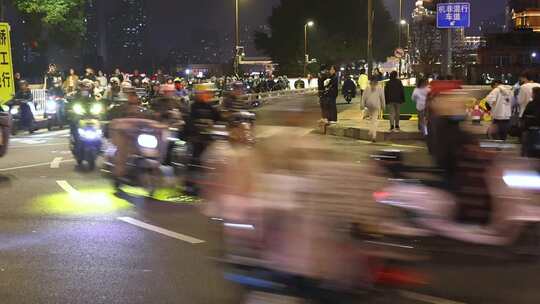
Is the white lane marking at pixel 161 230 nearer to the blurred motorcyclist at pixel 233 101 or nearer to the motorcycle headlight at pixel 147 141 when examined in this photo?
the motorcycle headlight at pixel 147 141

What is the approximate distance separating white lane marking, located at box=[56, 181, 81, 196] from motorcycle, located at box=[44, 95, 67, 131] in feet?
39.6

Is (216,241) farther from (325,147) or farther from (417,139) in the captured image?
(417,139)

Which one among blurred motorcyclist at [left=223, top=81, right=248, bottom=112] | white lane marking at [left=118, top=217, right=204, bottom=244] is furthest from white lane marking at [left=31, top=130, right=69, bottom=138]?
white lane marking at [left=118, top=217, right=204, bottom=244]

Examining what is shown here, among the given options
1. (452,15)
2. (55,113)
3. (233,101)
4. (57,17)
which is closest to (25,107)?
(55,113)

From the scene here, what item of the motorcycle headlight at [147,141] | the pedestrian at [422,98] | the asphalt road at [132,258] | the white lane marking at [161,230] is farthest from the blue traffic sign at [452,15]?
the white lane marking at [161,230]

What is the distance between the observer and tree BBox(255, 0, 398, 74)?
76625 millimetres

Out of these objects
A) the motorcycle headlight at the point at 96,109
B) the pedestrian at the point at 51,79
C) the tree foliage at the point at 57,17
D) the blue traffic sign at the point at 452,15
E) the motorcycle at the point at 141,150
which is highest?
the tree foliage at the point at 57,17

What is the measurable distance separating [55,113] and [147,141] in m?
14.4

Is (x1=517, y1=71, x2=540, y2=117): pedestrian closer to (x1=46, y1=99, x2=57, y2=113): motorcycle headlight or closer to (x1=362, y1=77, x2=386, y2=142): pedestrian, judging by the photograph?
(x1=362, y1=77, x2=386, y2=142): pedestrian

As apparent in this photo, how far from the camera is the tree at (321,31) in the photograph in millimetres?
76625

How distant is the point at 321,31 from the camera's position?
77.2 metres

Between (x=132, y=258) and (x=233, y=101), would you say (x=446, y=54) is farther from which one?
(x=132, y=258)

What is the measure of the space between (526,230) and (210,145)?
5.21m

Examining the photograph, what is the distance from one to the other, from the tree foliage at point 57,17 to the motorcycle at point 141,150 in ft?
73.4
